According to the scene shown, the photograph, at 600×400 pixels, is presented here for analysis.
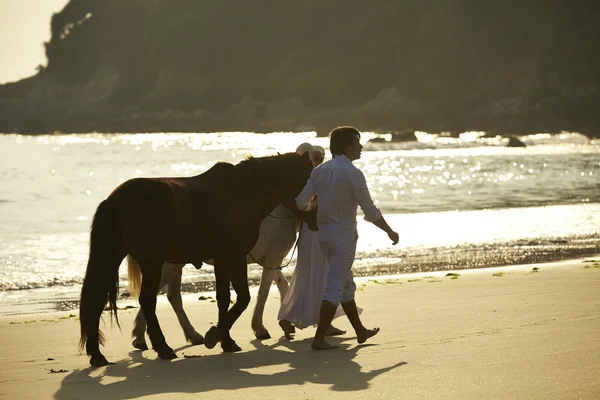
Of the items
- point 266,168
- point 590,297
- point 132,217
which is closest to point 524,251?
point 590,297

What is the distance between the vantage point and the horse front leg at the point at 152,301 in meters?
8.61

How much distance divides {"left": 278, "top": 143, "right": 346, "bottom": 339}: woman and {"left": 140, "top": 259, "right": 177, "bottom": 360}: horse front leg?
141 centimetres

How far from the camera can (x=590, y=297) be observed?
36.8 feet

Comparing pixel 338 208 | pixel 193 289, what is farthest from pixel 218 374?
pixel 193 289

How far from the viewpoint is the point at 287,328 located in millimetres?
9836

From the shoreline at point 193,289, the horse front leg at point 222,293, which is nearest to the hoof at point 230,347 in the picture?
the horse front leg at point 222,293

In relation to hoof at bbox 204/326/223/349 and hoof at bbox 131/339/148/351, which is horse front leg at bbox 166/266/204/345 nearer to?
hoof at bbox 131/339/148/351

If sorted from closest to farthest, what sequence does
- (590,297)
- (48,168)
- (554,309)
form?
(554,309) → (590,297) → (48,168)

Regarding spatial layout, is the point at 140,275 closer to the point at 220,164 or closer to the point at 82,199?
the point at 220,164

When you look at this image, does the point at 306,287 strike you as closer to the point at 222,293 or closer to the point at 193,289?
the point at 222,293

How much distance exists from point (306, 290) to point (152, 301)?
1.77 meters

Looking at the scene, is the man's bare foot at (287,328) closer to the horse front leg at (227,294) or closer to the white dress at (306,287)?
the white dress at (306,287)

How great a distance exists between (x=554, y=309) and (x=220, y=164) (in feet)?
12.2

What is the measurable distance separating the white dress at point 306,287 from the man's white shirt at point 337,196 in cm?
90
